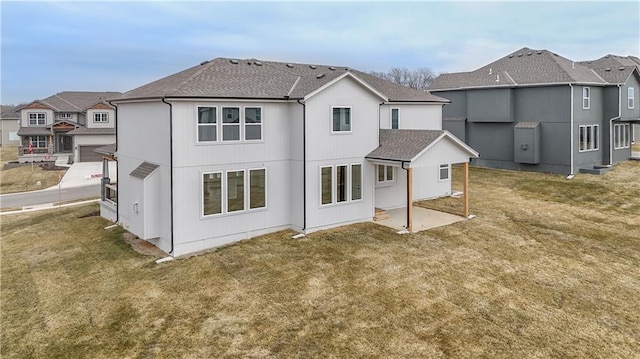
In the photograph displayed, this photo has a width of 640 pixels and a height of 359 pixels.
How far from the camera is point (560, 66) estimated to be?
26.6 m

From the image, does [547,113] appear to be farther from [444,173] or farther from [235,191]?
[235,191]

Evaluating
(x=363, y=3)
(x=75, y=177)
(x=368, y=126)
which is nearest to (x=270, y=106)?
(x=368, y=126)

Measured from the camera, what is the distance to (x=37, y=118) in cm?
4831

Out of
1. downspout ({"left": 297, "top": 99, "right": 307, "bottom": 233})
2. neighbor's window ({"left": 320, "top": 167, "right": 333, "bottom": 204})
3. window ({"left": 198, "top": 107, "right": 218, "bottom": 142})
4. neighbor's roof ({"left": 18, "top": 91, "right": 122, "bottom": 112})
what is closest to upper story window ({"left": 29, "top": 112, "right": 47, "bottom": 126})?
neighbor's roof ({"left": 18, "top": 91, "right": 122, "bottom": 112})

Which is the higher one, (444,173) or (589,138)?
(589,138)

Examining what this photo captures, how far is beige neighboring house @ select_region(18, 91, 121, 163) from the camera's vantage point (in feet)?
144

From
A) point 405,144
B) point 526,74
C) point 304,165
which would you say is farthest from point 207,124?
point 526,74

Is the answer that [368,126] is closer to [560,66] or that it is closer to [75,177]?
[560,66]

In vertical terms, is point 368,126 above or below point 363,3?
below

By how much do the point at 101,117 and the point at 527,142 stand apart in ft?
140

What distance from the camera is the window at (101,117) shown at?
46062 millimetres

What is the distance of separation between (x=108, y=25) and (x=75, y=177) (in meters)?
14.6

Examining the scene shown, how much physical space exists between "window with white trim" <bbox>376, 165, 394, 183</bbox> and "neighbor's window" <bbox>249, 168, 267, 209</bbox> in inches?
237

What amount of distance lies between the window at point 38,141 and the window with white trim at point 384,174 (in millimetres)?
44436
